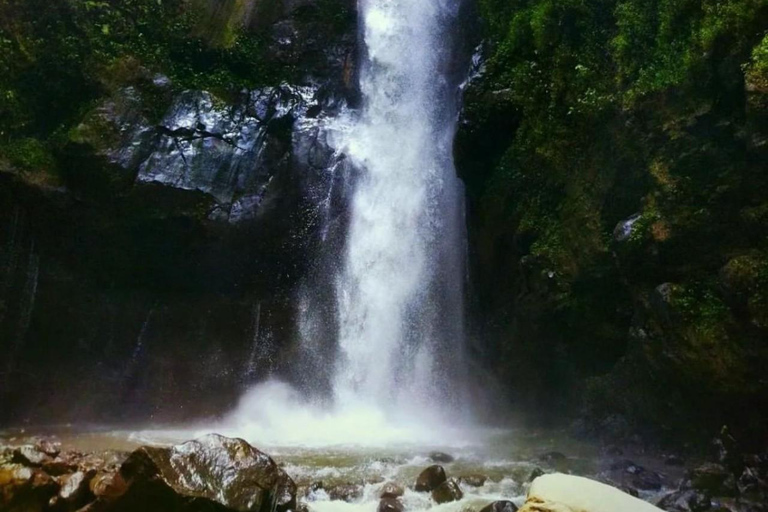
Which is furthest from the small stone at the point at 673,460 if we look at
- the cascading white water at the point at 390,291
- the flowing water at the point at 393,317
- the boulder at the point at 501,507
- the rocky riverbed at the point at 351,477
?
the boulder at the point at 501,507

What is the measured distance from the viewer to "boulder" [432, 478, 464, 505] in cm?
793

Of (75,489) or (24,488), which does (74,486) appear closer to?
(75,489)

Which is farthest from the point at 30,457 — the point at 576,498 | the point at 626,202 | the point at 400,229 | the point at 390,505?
the point at 626,202

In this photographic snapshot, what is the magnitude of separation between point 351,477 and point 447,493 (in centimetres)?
176

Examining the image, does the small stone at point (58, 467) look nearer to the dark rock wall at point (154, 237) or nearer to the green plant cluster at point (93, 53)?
the dark rock wall at point (154, 237)

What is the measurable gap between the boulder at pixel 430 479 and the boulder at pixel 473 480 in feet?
1.39

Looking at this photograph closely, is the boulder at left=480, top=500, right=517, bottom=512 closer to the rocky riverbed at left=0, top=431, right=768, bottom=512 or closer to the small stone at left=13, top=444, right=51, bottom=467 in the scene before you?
the rocky riverbed at left=0, top=431, right=768, bottom=512

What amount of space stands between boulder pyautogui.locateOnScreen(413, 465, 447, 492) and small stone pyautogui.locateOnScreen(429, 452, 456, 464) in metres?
1.59

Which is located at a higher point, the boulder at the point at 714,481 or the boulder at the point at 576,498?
the boulder at the point at 576,498

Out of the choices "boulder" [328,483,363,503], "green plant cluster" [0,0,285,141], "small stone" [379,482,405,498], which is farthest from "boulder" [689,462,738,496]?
"green plant cluster" [0,0,285,141]

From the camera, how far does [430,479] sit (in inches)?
329

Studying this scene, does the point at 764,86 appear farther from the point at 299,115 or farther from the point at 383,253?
the point at 299,115

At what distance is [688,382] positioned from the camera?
9.49 metres

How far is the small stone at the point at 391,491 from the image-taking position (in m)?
8.01
